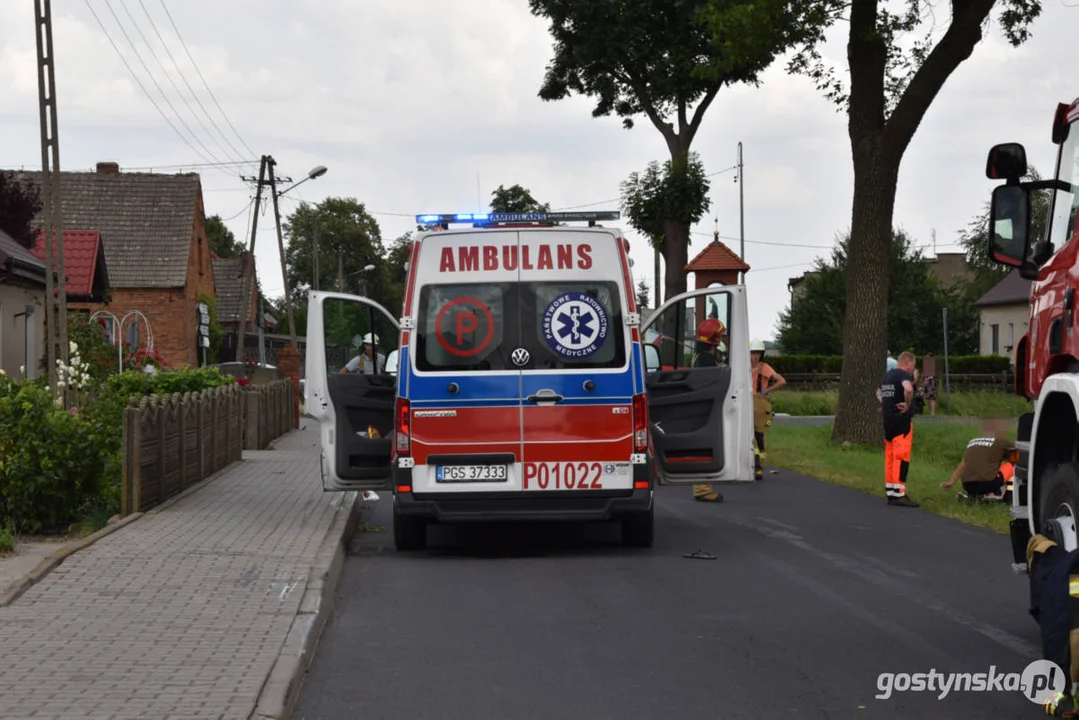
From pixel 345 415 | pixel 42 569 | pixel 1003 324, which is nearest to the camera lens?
pixel 42 569

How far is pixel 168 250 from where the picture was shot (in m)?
54.3

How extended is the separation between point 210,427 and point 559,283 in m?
8.12

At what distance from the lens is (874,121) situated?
2408cm

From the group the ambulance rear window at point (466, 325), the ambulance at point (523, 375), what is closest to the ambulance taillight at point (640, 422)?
the ambulance at point (523, 375)

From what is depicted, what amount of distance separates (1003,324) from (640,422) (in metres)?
72.6

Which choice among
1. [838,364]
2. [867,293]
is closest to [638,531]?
[867,293]

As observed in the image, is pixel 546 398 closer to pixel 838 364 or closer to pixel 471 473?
pixel 471 473

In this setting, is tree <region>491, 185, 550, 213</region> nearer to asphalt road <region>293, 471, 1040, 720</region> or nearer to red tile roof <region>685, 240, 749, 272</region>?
red tile roof <region>685, 240, 749, 272</region>

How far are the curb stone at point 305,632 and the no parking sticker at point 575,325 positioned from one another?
230 cm

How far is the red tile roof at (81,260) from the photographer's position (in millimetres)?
36750

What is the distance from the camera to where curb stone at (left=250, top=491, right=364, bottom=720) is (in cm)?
643

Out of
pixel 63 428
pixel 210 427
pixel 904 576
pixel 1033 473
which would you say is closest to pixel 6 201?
pixel 210 427

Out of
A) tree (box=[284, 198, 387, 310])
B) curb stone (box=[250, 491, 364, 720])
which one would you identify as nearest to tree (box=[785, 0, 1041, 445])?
curb stone (box=[250, 491, 364, 720])

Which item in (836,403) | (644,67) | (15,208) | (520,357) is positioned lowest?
(836,403)
